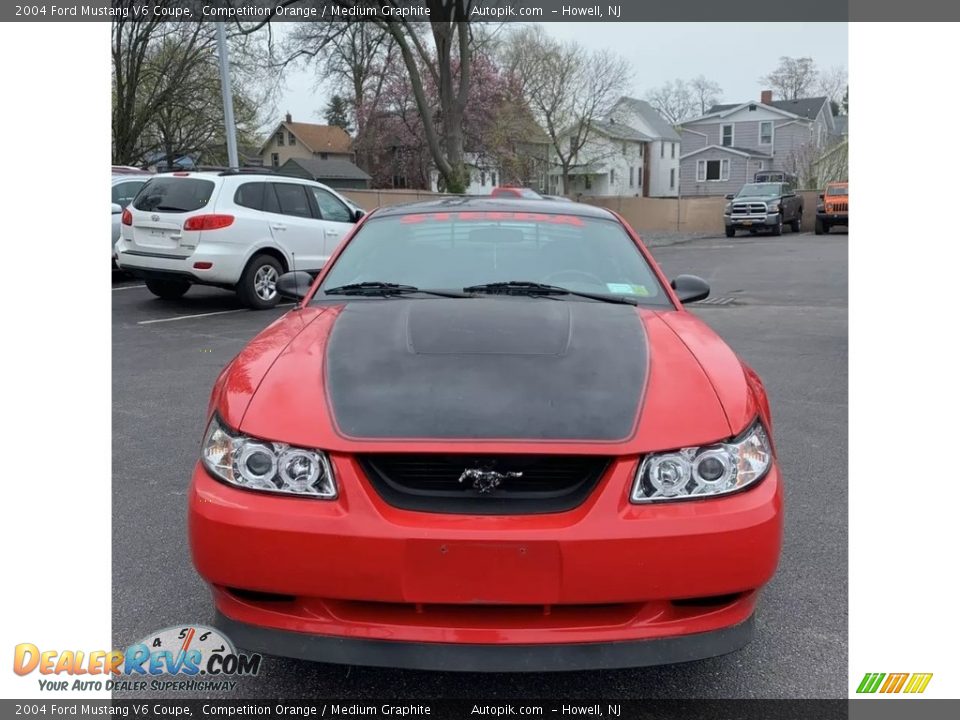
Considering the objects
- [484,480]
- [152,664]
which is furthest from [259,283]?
[484,480]

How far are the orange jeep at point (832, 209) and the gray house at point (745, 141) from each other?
2497 centimetres

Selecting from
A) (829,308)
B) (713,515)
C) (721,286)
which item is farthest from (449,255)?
(721,286)

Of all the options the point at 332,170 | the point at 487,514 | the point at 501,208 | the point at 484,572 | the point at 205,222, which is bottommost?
the point at 484,572

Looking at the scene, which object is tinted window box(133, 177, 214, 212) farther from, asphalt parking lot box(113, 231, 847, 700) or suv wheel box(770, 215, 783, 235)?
suv wheel box(770, 215, 783, 235)

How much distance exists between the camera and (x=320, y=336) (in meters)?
3.09

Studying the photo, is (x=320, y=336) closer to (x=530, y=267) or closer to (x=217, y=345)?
(x=530, y=267)

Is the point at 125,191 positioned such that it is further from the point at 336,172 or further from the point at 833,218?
the point at 336,172

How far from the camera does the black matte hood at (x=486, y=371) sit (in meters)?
2.43

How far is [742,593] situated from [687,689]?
20.2 inches

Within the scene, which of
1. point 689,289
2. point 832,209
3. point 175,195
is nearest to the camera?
point 689,289

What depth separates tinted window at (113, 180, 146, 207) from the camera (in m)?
14.1

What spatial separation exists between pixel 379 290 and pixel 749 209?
1236 inches

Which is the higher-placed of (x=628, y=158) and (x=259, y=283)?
(x=628, y=158)

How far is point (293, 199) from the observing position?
1186cm
